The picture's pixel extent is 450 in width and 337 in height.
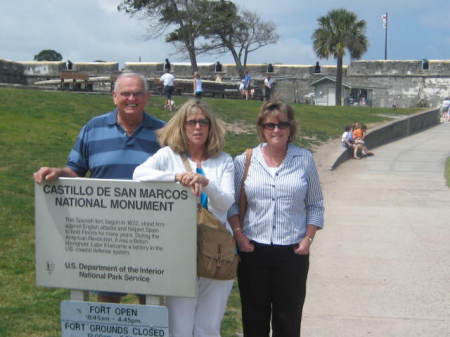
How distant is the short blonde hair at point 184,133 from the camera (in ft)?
12.4

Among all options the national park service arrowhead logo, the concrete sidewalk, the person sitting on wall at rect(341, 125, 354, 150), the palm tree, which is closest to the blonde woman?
the national park service arrowhead logo

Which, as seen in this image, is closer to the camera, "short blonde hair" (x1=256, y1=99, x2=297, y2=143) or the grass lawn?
"short blonde hair" (x1=256, y1=99, x2=297, y2=143)

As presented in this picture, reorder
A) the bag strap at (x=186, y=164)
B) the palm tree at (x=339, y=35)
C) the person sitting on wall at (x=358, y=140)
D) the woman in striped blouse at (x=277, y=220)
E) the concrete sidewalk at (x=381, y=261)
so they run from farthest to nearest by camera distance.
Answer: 1. the palm tree at (x=339, y=35)
2. the person sitting on wall at (x=358, y=140)
3. the concrete sidewalk at (x=381, y=261)
4. the woman in striped blouse at (x=277, y=220)
5. the bag strap at (x=186, y=164)

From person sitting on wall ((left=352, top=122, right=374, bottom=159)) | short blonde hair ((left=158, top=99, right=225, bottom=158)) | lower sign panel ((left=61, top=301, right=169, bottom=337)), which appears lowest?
person sitting on wall ((left=352, top=122, right=374, bottom=159))

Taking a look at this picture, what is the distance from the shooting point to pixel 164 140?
12.6 feet

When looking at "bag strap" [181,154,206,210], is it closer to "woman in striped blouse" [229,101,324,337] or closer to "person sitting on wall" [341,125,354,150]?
"woman in striped blouse" [229,101,324,337]

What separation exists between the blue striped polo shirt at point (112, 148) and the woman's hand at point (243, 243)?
2.22 feet

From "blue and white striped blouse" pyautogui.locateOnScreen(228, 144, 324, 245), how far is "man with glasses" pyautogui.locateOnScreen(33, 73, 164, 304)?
579 mm

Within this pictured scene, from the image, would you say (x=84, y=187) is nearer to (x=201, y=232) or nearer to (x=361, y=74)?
(x=201, y=232)

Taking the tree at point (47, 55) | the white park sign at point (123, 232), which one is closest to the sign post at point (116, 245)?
the white park sign at point (123, 232)

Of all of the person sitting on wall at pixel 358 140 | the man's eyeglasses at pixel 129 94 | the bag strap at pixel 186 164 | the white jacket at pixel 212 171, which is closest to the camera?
the white jacket at pixel 212 171

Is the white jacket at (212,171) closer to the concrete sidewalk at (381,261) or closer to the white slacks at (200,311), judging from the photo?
the white slacks at (200,311)

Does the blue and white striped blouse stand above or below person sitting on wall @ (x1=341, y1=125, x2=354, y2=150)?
above

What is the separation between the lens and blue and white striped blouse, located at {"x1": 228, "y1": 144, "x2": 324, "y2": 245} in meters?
4.06
